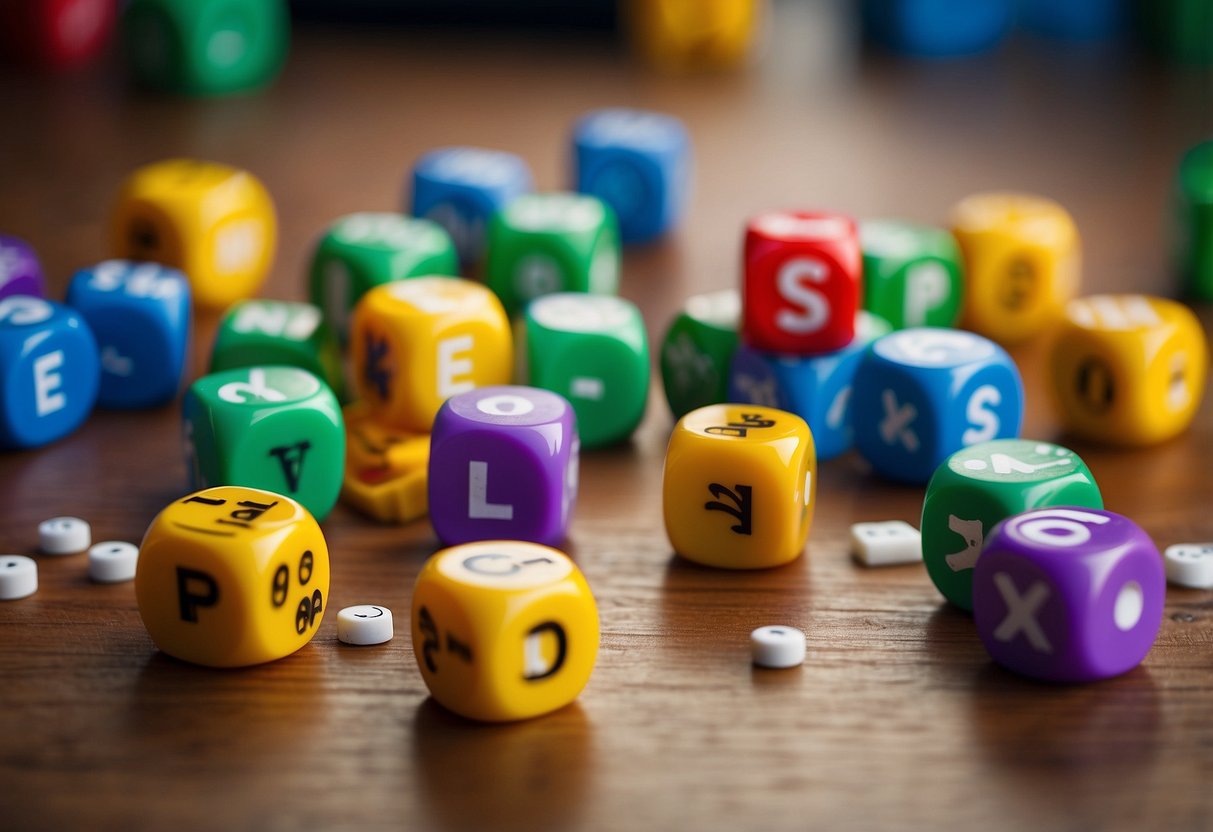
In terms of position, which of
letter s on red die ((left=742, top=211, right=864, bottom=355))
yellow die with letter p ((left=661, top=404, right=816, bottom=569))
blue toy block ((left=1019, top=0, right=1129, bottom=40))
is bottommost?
yellow die with letter p ((left=661, top=404, right=816, bottom=569))

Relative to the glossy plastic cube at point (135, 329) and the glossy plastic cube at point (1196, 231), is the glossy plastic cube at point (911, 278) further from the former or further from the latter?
the glossy plastic cube at point (135, 329)

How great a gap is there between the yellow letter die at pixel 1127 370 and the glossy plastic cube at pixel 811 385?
Answer: 1.07 feet

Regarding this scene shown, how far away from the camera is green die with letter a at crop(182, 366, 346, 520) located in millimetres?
2109

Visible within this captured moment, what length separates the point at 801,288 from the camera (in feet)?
7.88

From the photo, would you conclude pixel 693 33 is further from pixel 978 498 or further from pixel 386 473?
pixel 978 498

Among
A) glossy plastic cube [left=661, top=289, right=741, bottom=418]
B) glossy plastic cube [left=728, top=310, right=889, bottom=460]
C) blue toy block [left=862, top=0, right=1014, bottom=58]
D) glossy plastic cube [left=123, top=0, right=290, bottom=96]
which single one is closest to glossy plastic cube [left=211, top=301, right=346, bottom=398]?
glossy plastic cube [left=661, top=289, right=741, bottom=418]

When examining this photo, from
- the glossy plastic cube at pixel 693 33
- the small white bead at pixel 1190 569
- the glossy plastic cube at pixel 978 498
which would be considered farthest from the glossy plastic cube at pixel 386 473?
the glossy plastic cube at pixel 693 33

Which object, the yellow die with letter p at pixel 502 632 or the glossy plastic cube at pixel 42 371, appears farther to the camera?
the glossy plastic cube at pixel 42 371

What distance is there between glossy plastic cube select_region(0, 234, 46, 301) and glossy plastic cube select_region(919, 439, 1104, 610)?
1.62 m

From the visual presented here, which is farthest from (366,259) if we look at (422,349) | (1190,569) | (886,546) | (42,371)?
(1190,569)

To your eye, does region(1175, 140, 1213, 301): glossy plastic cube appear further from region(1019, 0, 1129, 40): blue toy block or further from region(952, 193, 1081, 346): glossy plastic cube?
region(1019, 0, 1129, 40): blue toy block

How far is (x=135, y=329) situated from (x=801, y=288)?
1.08 meters

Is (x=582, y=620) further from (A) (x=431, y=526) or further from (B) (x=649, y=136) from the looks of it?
(B) (x=649, y=136)

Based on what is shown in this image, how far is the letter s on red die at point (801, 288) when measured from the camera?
2.39 m
